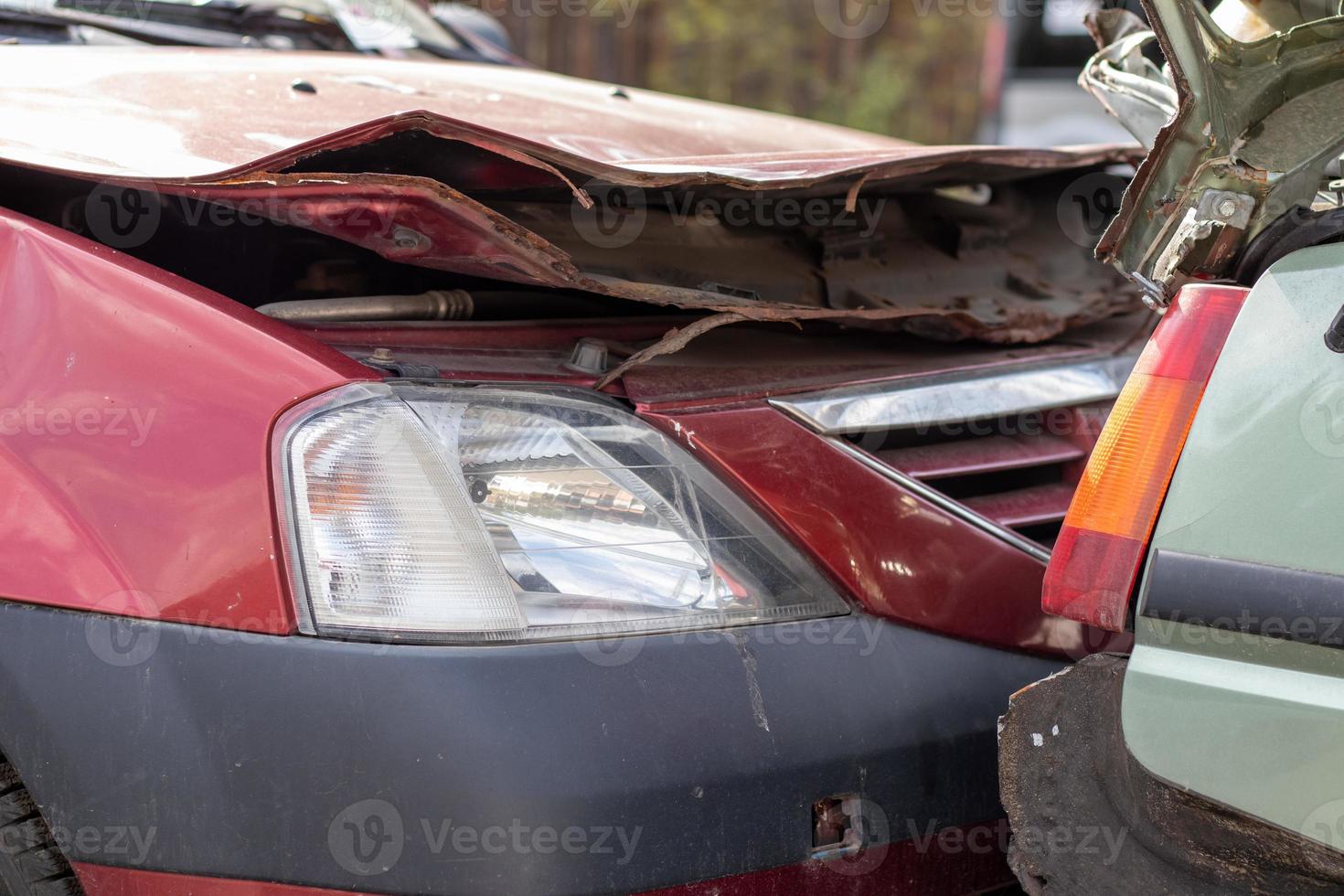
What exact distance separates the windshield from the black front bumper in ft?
5.61

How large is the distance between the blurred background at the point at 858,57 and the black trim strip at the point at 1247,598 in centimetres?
883

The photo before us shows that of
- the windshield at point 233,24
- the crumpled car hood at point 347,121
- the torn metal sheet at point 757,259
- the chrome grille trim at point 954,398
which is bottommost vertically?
the chrome grille trim at point 954,398

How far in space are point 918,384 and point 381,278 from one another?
0.87 metres

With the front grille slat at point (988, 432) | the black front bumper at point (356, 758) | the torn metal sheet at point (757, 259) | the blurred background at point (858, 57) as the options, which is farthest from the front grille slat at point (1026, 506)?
the blurred background at point (858, 57)

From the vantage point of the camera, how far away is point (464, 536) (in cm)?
154

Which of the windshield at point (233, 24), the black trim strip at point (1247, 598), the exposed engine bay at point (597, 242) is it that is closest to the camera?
the black trim strip at point (1247, 598)

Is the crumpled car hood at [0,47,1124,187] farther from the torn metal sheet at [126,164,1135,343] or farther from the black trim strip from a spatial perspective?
the black trim strip

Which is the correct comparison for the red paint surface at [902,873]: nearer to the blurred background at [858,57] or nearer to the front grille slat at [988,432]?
the front grille slat at [988,432]

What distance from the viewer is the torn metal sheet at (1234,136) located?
152 centimetres

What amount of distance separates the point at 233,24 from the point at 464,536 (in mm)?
2003

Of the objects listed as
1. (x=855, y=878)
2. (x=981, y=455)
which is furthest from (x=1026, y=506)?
(x=855, y=878)

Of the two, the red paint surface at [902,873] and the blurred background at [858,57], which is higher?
the blurred background at [858,57]

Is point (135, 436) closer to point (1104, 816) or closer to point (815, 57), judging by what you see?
point (1104, 816)

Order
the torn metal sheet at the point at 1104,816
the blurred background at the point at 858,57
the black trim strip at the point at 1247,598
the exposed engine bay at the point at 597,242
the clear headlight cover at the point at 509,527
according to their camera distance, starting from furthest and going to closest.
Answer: the blurred background at the point at 858,57 → the exposed engine bay at the point at 597,242 → the clear headlight cover at the point at 509,527 → the torn metal sheet at the point at 1104,816 → the black trim strip at the point at 1247,598
